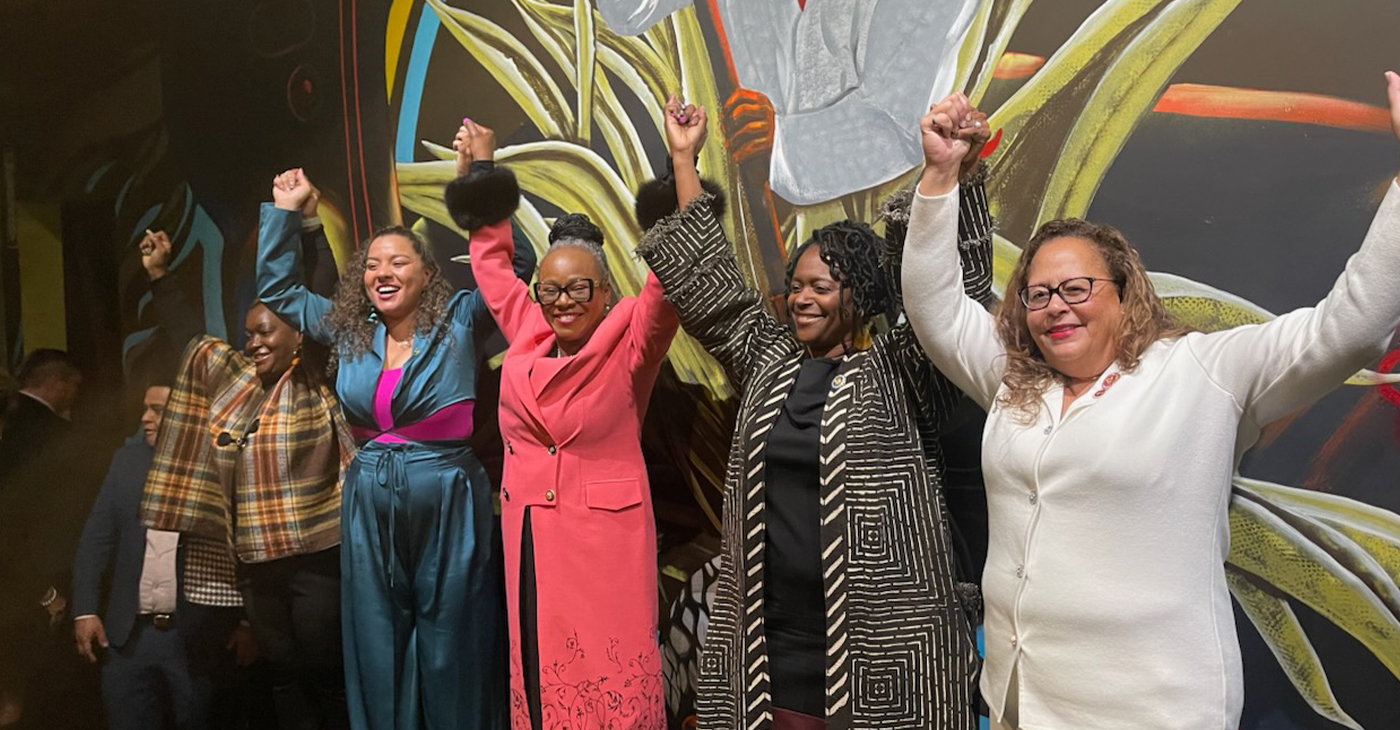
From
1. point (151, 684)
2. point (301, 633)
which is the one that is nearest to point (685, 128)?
point (301, 633)

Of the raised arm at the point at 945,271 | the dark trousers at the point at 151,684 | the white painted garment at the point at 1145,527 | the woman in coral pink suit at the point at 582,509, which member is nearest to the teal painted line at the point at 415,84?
the woman in coral pink suit at the point at 582,509

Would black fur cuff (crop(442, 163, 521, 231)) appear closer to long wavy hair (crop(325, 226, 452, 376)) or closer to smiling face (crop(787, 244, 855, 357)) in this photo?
long wavy hair (crop(325, 226, 452, 376))

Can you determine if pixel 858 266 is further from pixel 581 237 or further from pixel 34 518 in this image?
pixel 34 518

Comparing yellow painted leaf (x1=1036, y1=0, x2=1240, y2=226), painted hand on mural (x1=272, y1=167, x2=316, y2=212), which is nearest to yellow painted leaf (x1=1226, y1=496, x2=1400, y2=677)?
yellow painted leaf (x1=1036, y1=0, x2=1240, y2=226)

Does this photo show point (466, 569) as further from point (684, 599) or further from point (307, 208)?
point (307, 208)

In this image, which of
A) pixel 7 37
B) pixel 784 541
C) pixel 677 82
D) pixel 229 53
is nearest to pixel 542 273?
pixel 677 82

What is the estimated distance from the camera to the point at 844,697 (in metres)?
2.24

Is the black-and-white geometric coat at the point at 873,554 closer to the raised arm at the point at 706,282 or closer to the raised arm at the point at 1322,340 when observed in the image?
the raised arm at the point at 706,282

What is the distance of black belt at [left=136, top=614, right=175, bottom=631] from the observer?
12.4ft

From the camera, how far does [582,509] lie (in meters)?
2.80

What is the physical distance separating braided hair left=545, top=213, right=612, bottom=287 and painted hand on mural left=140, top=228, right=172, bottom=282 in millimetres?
1673

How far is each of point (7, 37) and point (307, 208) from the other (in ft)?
4.64

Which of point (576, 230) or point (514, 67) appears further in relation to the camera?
point (514, 67)

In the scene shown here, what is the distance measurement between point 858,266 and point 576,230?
2.85 feet
